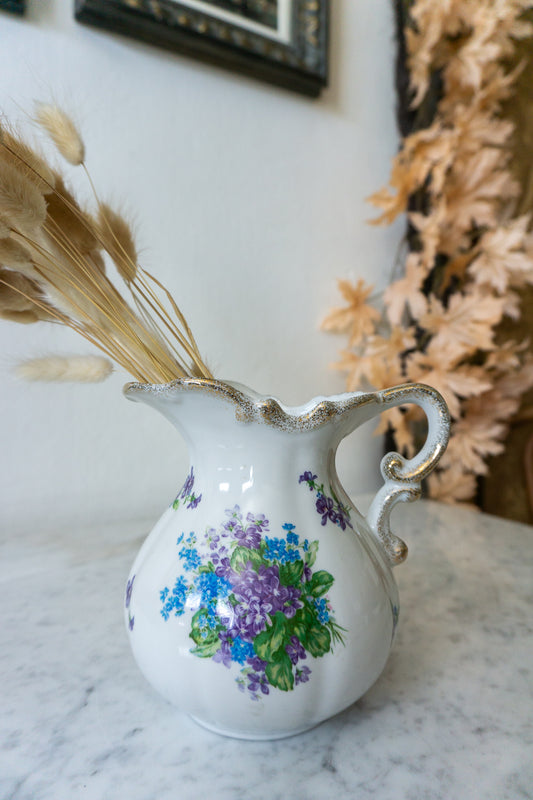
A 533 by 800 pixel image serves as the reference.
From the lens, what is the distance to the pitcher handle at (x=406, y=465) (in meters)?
0.35

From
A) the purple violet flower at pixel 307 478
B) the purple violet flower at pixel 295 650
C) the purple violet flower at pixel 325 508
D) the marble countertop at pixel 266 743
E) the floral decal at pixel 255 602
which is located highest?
the purple violet flower at pixel 307 478

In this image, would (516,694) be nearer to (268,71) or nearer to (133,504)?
(133,504)

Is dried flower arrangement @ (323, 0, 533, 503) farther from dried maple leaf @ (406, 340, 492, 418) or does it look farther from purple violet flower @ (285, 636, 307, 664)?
purple violet flower @ (285, 636, 307, 664)

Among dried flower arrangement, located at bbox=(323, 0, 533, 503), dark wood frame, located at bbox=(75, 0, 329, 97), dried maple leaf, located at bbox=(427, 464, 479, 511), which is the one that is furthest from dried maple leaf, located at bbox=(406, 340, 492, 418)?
dark wood frame, located at bbox=(75, 0, 329, 97)

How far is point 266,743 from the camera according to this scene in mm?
323

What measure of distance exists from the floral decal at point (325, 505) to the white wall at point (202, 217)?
0.38 m

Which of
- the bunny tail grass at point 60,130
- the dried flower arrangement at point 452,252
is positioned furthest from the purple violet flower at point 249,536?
the dried flower arrangement at point 452,252

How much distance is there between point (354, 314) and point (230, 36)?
45cm

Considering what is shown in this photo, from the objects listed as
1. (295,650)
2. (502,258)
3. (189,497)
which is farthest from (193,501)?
(502,258)

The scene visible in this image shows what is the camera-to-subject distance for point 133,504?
2.36 feet

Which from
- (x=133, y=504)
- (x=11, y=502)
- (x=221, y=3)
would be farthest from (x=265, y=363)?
(x=221, y=3)

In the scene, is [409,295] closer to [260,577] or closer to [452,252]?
[452,252]

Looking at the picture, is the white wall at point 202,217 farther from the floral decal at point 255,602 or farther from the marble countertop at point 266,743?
the floral decal at point 255,602

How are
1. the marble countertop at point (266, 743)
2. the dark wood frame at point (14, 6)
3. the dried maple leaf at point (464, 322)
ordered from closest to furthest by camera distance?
the marble countertop at point (266, 743), the dark wood frame at point (14, 6), the dried maple leaf at point (464, 322)
